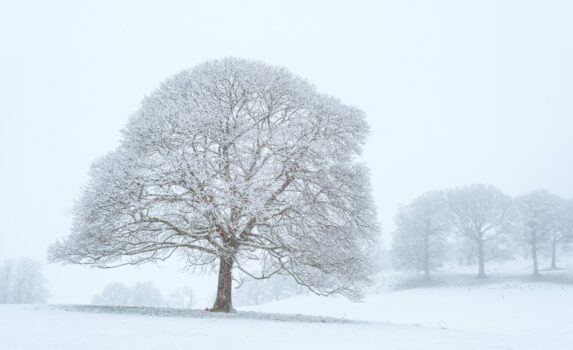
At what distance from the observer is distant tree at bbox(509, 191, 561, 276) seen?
5162cm

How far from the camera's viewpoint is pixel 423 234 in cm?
5700

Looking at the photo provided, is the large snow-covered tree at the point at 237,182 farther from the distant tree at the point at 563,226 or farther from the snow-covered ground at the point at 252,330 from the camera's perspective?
the distant tree at the point at 563,226

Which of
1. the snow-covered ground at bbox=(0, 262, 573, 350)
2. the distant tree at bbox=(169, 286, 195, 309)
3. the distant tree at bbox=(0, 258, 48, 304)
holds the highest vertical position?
the snow-covered ground at bbox=(0, 262, 573, 350)

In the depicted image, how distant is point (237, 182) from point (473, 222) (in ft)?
157

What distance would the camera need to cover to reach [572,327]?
23281mm

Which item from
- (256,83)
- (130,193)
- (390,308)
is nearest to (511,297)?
(390,308)

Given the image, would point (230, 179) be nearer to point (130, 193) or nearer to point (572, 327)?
point (130, 193)

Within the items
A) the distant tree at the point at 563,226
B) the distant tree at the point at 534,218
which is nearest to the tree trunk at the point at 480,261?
the distant tree at the point at 534,218

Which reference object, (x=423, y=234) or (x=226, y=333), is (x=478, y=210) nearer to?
(x=423, y=234)

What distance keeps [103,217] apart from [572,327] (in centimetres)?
2500

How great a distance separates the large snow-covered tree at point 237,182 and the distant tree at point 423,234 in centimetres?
3985

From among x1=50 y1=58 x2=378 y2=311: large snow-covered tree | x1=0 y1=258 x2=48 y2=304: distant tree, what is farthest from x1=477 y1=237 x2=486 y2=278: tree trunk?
x1=0 y1=258 x2=48 y2=304: distant tree

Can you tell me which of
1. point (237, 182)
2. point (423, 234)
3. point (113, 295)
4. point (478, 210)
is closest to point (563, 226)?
point (478, 210)

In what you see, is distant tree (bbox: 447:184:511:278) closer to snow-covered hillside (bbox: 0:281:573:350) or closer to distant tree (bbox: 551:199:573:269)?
distant tree (bbox: 551:199:573:269)
